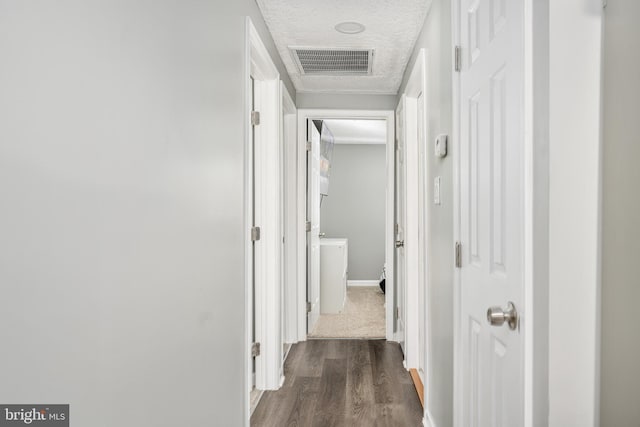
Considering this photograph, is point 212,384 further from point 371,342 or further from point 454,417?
point 371,342

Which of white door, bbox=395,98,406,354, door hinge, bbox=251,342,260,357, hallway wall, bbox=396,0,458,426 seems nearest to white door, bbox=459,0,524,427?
hallway wall, bbox=396,0,458,426

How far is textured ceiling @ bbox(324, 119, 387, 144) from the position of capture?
5293 millimetres

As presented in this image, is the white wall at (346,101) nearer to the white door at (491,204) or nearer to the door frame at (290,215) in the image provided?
the door frame at (290,215)

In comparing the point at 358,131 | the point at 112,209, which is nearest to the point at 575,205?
the point at 112,209

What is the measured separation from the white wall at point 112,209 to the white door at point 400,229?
7.03 feet

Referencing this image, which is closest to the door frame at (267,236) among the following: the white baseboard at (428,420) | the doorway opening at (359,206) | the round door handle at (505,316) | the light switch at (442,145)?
the white baseboard at (428,420)

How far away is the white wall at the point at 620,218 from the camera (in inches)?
30.3

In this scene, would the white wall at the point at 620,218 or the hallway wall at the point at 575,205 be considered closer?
the white wall at the point at 620,218

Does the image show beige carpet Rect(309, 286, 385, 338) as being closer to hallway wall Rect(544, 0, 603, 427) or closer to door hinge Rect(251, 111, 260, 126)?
door hinge Rect(251, 111, 260, 126)

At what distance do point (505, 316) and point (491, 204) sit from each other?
35 cm

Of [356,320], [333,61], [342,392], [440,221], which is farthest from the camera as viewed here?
[356,320]

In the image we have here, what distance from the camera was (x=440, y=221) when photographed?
2049mm

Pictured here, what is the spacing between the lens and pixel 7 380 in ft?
2.16

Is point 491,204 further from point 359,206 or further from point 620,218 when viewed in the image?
point 359,206
